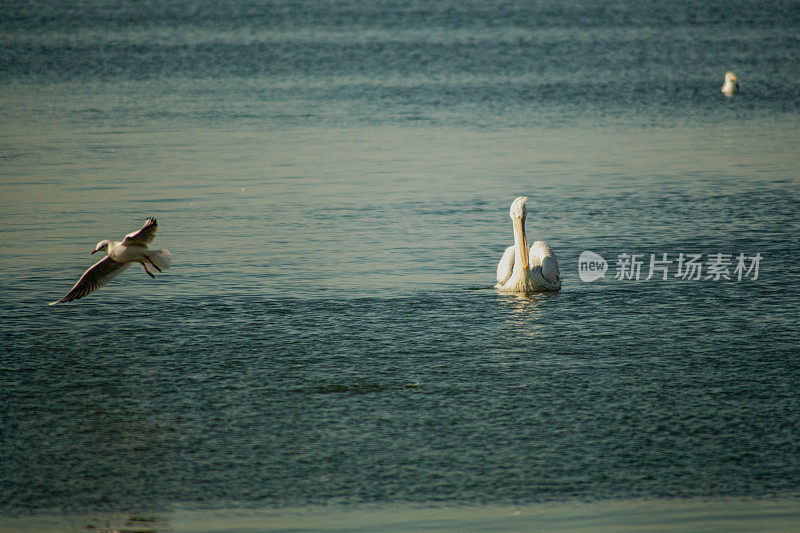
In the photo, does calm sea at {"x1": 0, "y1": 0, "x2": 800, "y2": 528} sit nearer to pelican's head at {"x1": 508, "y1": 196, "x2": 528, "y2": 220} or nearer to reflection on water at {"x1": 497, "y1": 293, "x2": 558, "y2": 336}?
reflection on water at {"x1": 497, "y1": 293, "x2": 558, "y2": 336}

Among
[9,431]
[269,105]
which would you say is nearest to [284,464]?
[9,431]

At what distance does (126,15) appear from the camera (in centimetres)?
6669

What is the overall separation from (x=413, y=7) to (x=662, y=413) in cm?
6988

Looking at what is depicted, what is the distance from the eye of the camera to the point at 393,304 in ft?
37.0

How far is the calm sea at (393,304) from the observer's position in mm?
7230

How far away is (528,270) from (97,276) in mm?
4166

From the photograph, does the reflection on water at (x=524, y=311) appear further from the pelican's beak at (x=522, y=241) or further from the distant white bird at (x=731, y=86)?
the distant white bird at (x=731, y=86)

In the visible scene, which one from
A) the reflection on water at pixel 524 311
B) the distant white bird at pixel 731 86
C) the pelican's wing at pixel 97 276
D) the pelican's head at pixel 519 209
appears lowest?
the reflection on water at pixel 524 311

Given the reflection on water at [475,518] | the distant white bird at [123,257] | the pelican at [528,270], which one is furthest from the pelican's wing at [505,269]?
the reflection on water at [475,518]

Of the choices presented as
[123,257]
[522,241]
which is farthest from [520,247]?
[123,257]

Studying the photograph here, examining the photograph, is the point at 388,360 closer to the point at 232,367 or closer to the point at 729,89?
the point at 232,367

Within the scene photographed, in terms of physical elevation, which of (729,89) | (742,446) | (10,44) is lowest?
(742,446)

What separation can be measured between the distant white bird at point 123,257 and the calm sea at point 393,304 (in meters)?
0.53

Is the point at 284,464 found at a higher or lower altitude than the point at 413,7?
lower
